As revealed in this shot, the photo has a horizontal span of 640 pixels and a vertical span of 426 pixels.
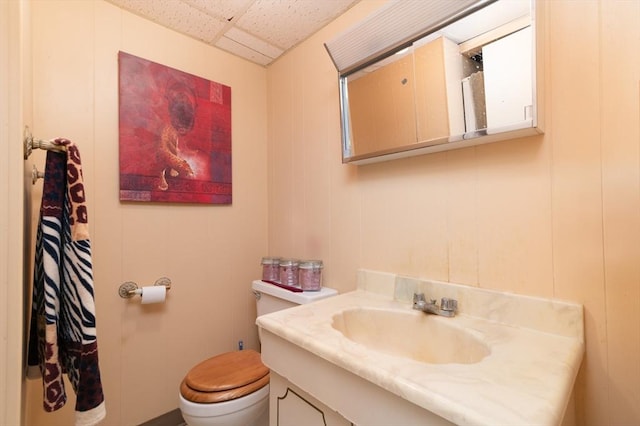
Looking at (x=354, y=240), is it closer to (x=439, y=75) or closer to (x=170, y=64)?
(x=439, y=75)

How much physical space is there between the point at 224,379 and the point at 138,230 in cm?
80

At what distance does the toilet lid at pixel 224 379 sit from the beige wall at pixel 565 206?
688 millimetres

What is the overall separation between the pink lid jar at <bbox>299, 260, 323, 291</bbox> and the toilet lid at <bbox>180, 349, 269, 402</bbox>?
0.40 meters

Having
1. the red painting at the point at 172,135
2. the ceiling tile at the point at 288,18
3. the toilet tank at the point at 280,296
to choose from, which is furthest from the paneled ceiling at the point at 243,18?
the toilet tank at the point at 280,296

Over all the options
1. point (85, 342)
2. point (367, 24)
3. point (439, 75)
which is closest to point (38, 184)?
point (85, 342)

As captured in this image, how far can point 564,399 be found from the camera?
1.72 feet

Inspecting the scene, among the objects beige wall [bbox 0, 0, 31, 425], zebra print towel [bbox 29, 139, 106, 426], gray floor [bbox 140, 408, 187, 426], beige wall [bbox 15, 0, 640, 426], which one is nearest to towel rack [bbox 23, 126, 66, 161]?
zebra print towel [bbox 29, 139, 106, 426]

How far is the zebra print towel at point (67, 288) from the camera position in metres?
0.80

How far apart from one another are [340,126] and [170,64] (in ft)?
3.12

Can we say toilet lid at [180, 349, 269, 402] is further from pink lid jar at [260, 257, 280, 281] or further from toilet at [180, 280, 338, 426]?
pink lid jar at [260, 257, 280, 281]

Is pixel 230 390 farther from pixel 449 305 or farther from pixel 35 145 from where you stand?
pixel 35 145

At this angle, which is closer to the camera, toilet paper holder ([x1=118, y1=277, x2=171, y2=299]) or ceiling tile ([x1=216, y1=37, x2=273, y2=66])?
toilet paper holder ([x1=118, y1=277, x2=171, y2=299])

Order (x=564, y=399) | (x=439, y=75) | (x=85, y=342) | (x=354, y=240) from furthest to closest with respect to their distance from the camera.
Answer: (x=354, y=240) → (x=439, y=75) → (x=85, y=342) → (x=564, y=399)

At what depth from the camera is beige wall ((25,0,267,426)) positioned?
48.1 inches
